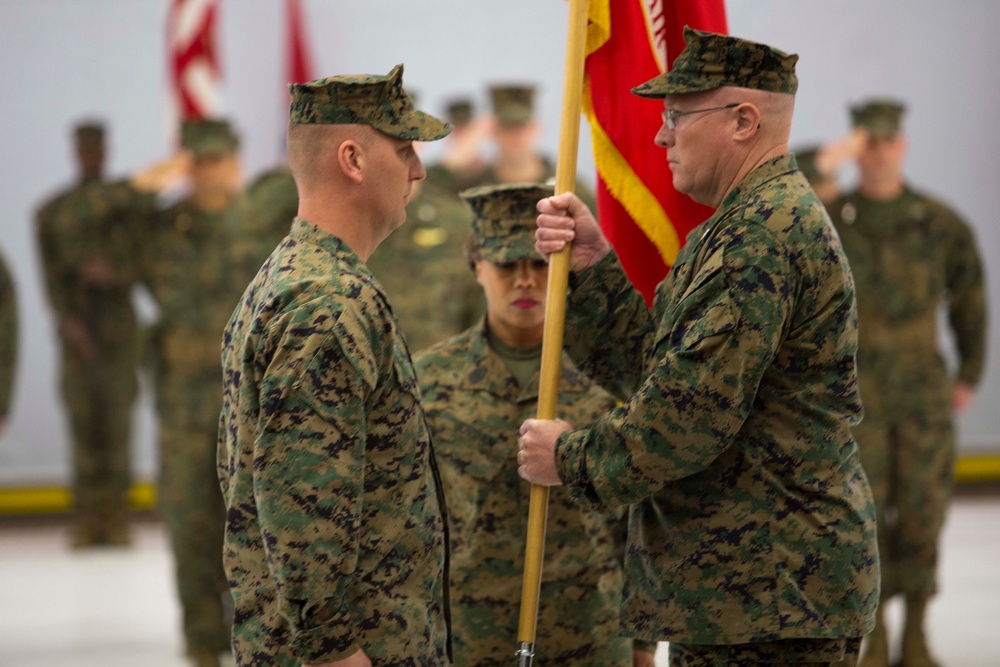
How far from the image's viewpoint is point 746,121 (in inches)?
92.9

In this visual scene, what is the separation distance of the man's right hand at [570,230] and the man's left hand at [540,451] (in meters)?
0.32

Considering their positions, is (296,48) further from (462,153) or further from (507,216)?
(507,216)

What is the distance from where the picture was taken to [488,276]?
3201 mm

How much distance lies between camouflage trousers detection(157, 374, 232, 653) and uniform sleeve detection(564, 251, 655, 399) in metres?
2.96

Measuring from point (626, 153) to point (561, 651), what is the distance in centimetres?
108

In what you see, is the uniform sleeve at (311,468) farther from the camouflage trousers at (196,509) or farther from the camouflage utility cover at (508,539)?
the camouflage trousers at (196,509)

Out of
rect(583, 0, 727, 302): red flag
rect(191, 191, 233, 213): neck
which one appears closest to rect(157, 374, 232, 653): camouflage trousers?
rect(191, 191, 233, 213): neck

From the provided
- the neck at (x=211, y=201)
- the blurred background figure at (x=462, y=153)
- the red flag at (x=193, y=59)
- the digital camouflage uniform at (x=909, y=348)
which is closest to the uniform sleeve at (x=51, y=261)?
the red flag at (x=193, y=59)

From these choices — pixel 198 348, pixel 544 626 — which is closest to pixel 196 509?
pixel 198 348

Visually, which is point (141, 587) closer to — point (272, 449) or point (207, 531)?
point (207, 531)

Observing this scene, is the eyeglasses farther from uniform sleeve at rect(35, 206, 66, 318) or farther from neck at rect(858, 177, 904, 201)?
uniform sleeve at rect(35, 206, 66, 318)

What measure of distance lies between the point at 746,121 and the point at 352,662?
1.11m

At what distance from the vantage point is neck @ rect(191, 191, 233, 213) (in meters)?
6.04

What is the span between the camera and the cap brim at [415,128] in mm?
2223
